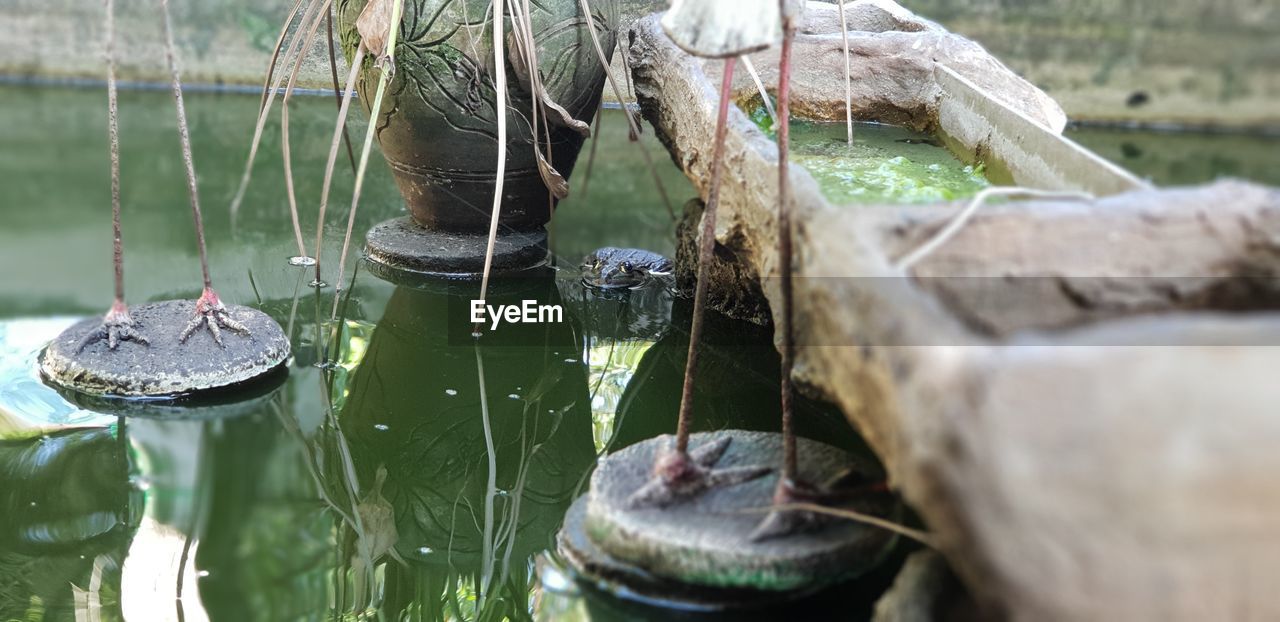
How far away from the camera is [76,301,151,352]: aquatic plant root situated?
2209 millimetres

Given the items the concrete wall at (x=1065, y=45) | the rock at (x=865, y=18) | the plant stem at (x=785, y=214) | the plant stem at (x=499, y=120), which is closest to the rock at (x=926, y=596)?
the plant stem at (x=785, y=214)

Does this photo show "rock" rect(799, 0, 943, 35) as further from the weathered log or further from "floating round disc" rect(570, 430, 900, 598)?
the weathered log

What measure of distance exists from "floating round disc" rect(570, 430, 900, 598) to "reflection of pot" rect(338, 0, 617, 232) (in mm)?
1213

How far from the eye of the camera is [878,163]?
2.54 metres

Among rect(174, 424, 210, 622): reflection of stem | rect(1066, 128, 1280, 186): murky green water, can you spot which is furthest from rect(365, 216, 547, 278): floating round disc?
rect(1066, 128, 1280, 186): murky green water

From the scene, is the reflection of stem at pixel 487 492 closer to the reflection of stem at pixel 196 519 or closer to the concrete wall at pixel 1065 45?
the reflection of stem at pixel 196 519

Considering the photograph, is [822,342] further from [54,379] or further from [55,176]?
[55,176]

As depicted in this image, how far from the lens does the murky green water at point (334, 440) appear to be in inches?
65.2

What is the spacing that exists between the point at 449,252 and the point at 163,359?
907 millimetres

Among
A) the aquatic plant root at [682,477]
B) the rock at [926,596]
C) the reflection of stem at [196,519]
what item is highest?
the rock at [926,596]

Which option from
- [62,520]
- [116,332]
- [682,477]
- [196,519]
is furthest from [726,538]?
[116,332]

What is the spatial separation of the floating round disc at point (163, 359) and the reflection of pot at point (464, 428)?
0.21 m

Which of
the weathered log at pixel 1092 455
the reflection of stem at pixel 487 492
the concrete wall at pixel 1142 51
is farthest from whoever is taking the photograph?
the concrete wall at pixel 1142 51

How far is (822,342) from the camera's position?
1.36m
